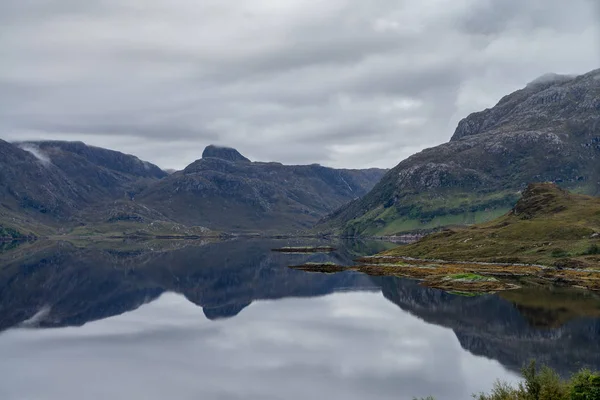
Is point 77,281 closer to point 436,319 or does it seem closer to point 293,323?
point 293,323

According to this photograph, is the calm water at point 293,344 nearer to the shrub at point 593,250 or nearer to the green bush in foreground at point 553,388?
the green bush in foreground at point 553,388

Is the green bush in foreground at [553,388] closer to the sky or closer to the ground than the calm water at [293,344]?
closer to the sky

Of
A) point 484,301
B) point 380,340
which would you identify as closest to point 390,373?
point 380,340

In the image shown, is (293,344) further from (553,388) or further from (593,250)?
(593,250)

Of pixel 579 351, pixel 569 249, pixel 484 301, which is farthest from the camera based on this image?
pixel 569 249

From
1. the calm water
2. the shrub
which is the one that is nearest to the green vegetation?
the calm water

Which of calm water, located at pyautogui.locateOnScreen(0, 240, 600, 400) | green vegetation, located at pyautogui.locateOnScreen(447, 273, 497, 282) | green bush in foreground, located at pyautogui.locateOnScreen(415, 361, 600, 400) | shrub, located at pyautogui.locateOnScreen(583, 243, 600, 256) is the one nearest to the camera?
green bush in foreground, located at pyautogui.locateOnScreen(415, 361, 600, 400)

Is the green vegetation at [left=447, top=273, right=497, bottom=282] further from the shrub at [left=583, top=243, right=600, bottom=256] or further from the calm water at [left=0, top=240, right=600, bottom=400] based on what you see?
the shrub at [left=583, top=243, right=600, bottom=256]

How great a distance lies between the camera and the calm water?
67.6m

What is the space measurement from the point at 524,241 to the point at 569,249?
25694 millimetres

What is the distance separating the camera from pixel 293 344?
9056 centimetres

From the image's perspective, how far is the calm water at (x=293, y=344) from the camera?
222 ft

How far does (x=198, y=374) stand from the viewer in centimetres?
7325

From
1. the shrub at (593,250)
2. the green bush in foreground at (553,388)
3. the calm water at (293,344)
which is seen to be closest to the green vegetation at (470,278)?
the calm water at (293,344)
